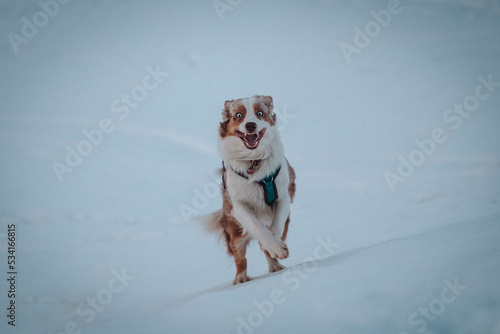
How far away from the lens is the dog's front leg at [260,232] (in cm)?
383

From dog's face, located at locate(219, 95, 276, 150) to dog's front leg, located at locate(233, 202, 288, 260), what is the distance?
646mm

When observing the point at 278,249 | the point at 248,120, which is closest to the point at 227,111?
the point at 248,120

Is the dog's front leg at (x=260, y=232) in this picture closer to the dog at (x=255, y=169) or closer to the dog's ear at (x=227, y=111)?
the dog at (x=255, y=169)

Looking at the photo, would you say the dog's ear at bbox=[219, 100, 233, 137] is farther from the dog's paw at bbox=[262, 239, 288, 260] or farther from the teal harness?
the dog's paw at bbox=[262, 239, 288, 260]

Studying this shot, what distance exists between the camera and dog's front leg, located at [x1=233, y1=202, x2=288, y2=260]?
151 inches

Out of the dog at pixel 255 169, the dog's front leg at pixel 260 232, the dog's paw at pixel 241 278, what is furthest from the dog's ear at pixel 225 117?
the dog's paw at pixel 241 278

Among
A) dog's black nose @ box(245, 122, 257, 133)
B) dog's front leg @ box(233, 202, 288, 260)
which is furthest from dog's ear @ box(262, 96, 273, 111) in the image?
dog's front leg @ box(233, 202, 288, 260)

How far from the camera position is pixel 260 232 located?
3.92 m

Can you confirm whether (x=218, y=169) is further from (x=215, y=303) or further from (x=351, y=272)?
A: (x=351, y=272)

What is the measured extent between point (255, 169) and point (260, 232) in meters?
0.64

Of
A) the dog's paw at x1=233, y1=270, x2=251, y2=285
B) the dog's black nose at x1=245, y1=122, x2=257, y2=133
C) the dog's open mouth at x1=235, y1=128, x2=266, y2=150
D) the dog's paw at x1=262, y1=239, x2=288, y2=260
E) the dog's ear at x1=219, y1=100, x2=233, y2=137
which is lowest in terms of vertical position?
the dog's paw at x1=233, y1=270, x2=251, y2=285

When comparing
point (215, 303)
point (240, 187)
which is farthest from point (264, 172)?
point (215, 303)

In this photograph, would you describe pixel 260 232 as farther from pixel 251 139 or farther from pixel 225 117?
pixel 225 117

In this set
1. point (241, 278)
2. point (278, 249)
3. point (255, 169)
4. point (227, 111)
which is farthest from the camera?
point (241, 278)
